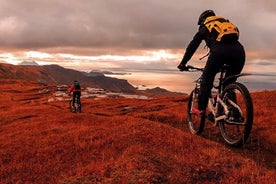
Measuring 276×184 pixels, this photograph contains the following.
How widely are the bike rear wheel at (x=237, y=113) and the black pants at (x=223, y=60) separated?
64cm

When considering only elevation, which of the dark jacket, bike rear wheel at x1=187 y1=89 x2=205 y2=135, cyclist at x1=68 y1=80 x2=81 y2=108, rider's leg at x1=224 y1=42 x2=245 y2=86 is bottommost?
cyclist at x1=68 y1=80 x2=81 y2=108

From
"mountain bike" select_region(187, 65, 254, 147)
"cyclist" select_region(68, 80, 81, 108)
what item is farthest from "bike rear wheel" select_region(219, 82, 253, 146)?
"cyclist" select_region(68, 80, 81, 108)

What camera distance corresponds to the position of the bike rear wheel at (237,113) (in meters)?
9.41

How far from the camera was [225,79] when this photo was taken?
10.7 metres

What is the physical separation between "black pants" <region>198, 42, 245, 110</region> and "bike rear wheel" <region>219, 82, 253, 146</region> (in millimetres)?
639

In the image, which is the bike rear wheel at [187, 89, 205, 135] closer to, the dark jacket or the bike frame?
the bike frame

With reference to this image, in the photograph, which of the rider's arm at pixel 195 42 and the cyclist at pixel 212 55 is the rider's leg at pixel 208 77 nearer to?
the cyclist at pixel 212 55

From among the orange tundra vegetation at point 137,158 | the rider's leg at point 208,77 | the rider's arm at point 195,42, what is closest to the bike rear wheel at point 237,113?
the orange tundra vegetation at point 137,158

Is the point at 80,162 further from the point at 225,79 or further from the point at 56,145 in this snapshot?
the point at 225,79

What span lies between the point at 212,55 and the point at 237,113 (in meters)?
1.89

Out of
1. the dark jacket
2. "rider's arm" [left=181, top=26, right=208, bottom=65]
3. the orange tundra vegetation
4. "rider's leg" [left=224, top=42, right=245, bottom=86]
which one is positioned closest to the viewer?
the orange tundra vegetation

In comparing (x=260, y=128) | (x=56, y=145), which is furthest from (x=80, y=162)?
(x=260, y=128)

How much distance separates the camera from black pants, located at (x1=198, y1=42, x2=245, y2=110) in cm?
1012

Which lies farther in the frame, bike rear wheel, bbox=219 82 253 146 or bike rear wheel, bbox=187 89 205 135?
bike rear wheel, bbox=187 89 205 135
